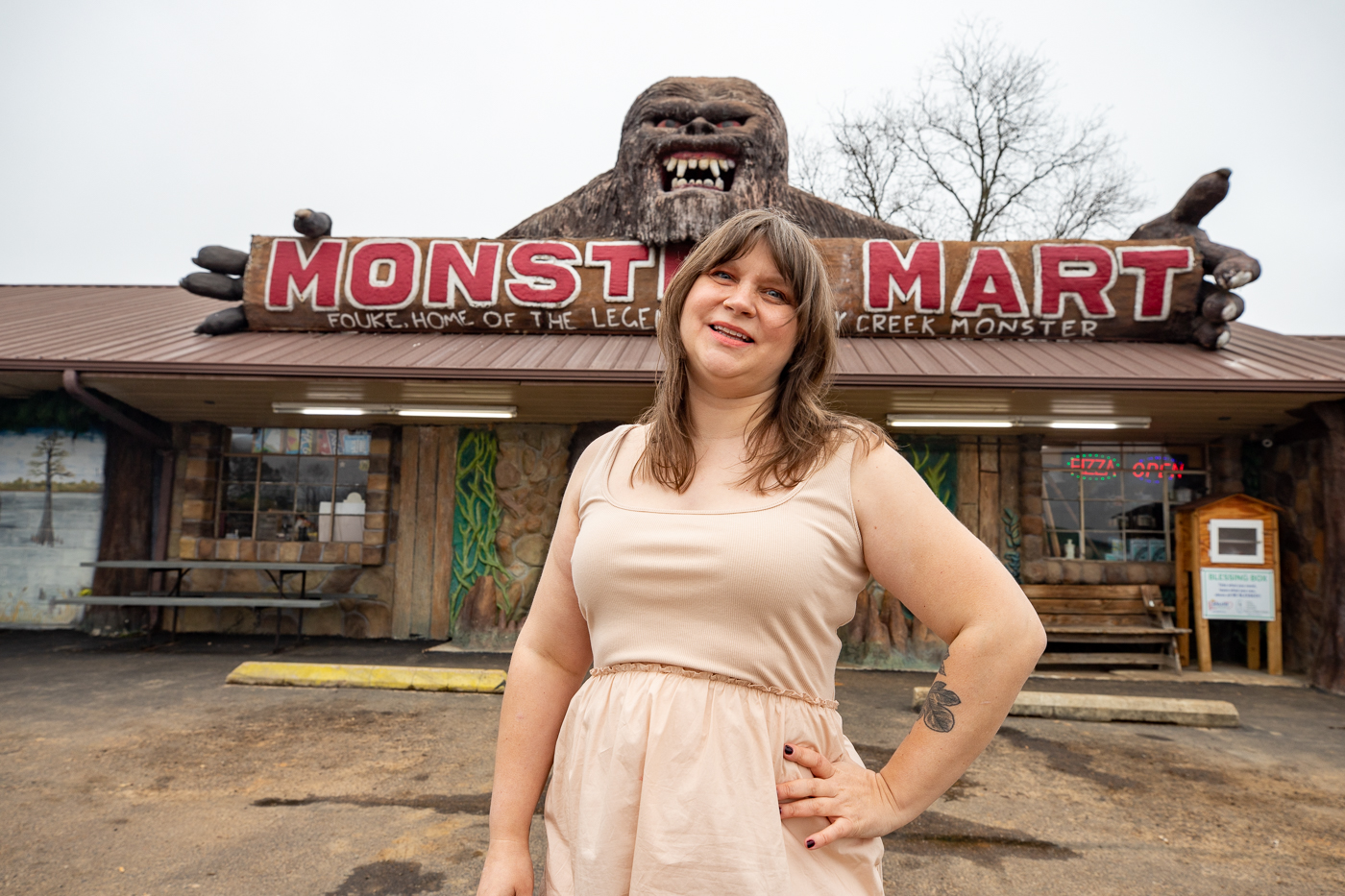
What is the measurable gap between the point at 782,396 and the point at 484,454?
6.80 metres

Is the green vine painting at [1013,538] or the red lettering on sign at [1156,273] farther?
the green vine painting at [1013,538]

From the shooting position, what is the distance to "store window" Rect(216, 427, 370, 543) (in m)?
8.01

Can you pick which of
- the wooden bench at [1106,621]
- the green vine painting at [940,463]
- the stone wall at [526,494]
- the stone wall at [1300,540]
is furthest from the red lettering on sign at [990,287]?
the stone wall at [526,494]

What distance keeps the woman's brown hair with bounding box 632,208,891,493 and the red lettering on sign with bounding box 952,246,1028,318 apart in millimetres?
5900

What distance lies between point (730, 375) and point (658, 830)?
67cm

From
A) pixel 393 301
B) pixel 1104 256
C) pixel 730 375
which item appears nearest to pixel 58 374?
pixel 393 301

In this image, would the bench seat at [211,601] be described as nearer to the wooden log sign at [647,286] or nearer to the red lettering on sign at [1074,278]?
the wooden log sign at [647,286]

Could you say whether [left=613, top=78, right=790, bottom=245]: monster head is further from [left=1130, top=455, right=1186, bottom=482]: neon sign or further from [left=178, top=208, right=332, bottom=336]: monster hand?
[left=1130, top=455, right=1186, bottom=482]: neon sign

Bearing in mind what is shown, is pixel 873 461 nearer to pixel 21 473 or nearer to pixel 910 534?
pixel 910 534

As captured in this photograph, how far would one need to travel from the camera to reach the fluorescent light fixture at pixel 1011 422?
21.9ft

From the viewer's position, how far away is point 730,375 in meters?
1.16

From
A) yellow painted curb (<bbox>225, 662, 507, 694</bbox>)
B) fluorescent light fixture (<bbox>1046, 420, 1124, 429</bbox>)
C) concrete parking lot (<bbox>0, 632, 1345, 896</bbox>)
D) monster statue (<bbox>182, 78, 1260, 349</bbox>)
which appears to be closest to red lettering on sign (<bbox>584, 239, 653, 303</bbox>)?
monster statue (<bbox>182, 78, 1260, 349</bbox>)

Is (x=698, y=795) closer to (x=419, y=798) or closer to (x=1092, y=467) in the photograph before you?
(x=419, y=798)

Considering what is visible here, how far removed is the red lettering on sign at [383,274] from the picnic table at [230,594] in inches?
103
